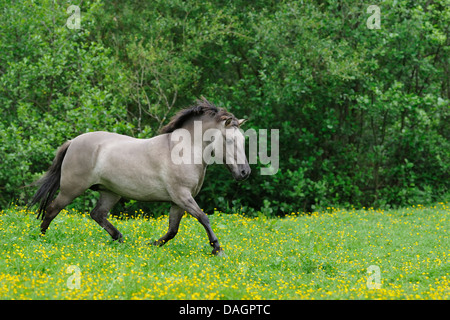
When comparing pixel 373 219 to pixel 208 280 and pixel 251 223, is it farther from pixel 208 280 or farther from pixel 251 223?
pixel 208 280

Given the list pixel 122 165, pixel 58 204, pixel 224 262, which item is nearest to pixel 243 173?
pixel 224 262

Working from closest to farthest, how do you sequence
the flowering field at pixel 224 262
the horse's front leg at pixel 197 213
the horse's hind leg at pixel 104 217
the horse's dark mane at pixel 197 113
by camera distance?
the flowering field at pixel 224 262
the horse's front leg at pixel 197 213
the horse's dark mane at pixel 197 113
the horse's hind leg at pixel 104 217

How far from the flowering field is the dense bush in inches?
181

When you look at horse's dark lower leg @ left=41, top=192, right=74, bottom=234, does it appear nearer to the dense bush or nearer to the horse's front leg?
the horse's front leg

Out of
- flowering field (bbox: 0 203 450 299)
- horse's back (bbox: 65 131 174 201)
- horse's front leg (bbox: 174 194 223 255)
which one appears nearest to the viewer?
flowering field (bbox: 0 203 450 299)

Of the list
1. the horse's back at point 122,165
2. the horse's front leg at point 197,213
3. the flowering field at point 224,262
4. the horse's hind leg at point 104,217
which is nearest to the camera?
the flowering field at point 224,262

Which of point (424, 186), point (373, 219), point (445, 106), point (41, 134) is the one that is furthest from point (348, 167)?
point (41, 134)

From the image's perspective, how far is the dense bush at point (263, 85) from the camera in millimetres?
13812

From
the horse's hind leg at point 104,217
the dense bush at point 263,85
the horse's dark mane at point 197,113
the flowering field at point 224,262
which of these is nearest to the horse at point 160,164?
the horse's dark mane at point 197,113

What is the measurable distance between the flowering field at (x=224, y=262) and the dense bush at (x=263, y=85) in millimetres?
4604

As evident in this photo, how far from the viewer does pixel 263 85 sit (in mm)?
15422

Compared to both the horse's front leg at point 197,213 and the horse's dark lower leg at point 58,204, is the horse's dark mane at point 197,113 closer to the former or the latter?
the horse's front leg at point 197,213

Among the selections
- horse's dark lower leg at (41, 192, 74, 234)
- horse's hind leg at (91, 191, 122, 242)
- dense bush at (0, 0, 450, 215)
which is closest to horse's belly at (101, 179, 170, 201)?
horse's hind leg at (91, 191, 122, 242)

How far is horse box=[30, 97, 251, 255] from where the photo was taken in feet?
24.6
